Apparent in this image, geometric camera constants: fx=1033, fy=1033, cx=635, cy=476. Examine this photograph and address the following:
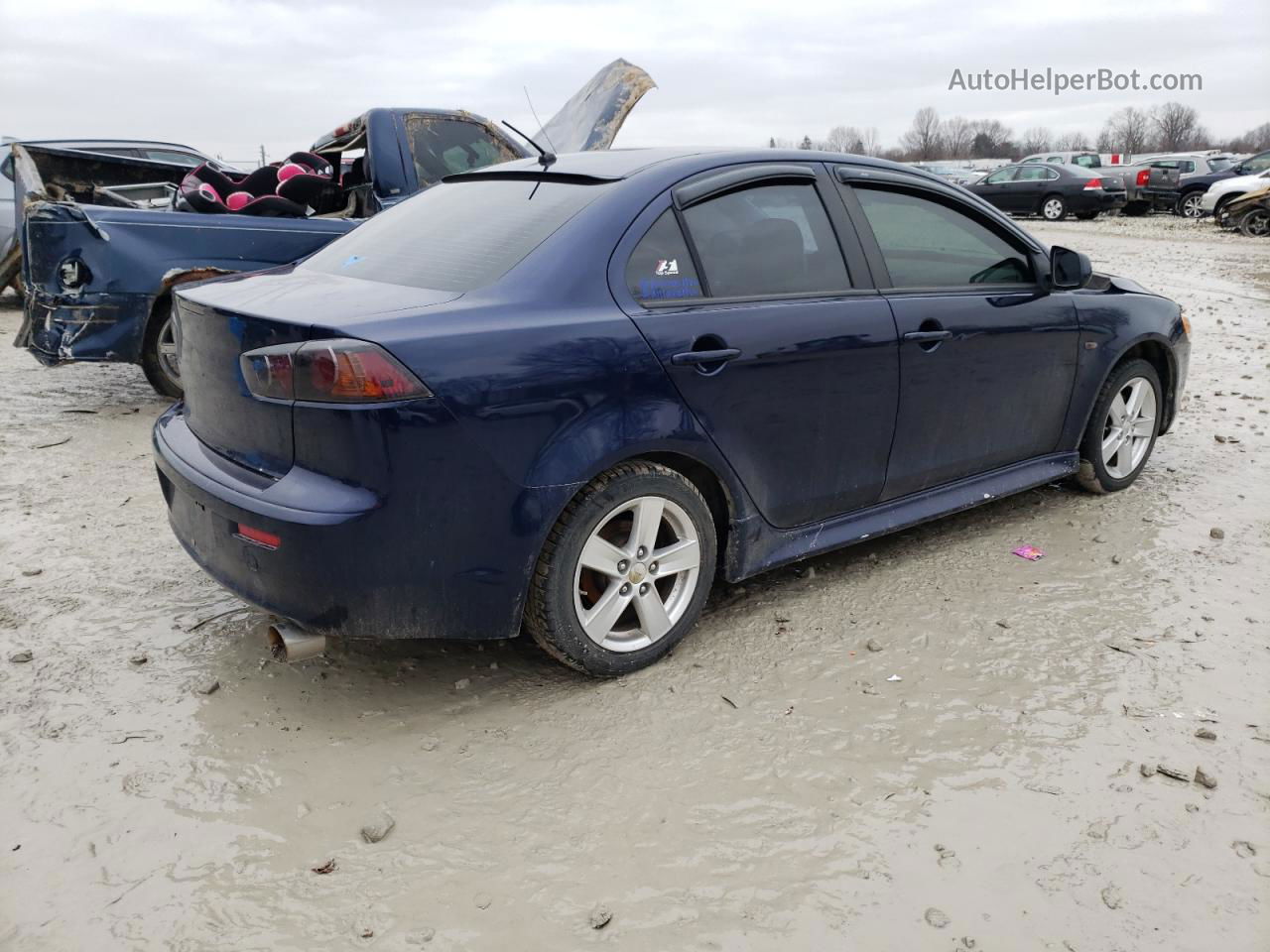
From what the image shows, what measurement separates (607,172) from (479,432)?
3.80 ft

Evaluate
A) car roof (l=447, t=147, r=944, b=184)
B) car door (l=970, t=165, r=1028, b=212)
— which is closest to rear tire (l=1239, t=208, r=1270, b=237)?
car door (l=970, t=165, r=1028, b=212)

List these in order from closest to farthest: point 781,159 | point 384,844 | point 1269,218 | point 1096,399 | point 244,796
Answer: point 384,844 → point 244,796 → point 781,159 → point 1096,399 → point 1269,218

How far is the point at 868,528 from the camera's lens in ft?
12.4

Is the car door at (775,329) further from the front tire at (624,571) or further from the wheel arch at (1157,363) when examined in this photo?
the wheel arch at (1157,363)

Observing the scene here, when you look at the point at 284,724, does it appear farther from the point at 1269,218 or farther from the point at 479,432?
the point at 1269,218

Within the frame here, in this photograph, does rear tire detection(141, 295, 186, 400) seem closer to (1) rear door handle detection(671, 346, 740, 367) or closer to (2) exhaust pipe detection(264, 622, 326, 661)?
(2) exhaust pipe detection(264, 622, 326, 661)

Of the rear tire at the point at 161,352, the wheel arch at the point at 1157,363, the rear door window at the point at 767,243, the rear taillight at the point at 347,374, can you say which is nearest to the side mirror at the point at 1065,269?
the wheel arch at the point at 1157,363

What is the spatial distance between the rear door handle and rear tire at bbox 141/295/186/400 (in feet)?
13.7

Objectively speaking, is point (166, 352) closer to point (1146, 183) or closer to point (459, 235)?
point (459, 235)

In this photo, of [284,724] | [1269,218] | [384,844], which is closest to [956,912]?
[384,844]

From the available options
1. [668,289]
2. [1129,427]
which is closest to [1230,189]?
[1129,427]

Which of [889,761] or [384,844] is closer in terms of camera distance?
[384,844]

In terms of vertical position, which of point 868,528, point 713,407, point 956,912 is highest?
point 713,407

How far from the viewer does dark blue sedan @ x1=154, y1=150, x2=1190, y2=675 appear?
107 inches
